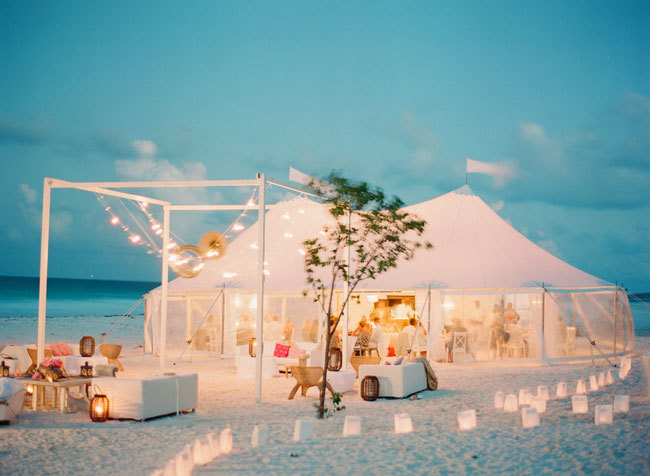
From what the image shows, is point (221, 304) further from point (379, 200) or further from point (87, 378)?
point (379, 200)

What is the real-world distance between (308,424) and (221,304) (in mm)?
8423

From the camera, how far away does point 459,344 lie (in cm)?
1273

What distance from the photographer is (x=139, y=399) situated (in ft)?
21.8

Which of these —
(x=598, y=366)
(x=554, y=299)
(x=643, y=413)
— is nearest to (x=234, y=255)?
(x=554, y=299)

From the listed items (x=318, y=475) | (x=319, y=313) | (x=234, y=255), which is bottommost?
(x=318, y=475)

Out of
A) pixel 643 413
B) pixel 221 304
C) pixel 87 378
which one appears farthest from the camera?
pixel 221 304

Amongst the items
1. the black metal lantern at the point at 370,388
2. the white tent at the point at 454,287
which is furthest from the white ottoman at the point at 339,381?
the white tent at the point at 454,287

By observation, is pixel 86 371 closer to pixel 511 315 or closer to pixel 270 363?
pixel 270 363

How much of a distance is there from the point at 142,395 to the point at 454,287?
7353 millimetres

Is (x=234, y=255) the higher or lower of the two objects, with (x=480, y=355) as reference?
higher

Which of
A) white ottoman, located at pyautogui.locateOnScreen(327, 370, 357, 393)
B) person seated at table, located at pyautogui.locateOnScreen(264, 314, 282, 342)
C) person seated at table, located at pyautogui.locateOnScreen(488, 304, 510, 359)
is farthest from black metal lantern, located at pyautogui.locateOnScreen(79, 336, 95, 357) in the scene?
person seated at table, located at pyautogui.locateOnScreen(488, 304, 510, 359)

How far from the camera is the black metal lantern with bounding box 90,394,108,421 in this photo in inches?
262

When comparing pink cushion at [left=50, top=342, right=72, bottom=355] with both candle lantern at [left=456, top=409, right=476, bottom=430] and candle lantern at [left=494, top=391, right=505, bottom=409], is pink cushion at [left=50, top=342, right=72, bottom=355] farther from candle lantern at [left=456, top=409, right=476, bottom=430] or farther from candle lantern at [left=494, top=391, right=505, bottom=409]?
candle lantern at [left=456, top=409, right=476, bottom=430]

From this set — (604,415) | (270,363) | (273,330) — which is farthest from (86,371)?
(273,330)
